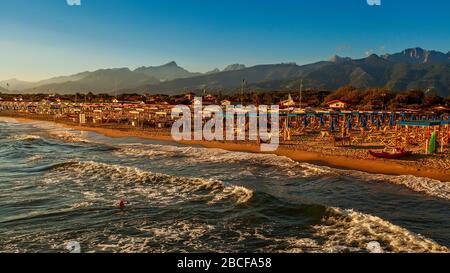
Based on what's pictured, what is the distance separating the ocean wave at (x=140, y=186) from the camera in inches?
719

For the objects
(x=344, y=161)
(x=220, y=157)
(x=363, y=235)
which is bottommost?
(x=363, y=235)

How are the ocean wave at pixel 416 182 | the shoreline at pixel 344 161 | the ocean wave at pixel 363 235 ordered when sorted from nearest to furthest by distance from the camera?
the ocean wave at pixel 363 235 → the ocean wave at pixel 416 182 → the shoreline at pixel 344 161

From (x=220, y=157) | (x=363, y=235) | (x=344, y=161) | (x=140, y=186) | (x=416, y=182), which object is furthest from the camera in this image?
(x=220, y=157)

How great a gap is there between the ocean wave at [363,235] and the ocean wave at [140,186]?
4.42m

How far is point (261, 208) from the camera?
1658 centimetres

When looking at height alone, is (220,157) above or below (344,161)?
below

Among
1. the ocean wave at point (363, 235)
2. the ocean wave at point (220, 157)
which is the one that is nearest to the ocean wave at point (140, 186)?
the ocean wave at point (363, 235)

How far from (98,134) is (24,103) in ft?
228

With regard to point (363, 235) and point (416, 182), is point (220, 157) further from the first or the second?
point (363, 235)

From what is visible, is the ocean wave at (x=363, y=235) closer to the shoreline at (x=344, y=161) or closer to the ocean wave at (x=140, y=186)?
the ocean wave at (x=140, y=186)

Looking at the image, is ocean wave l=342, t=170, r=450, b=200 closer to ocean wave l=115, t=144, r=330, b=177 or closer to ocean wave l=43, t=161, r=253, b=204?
ocean wave l=115, t=144, r=330, b=177

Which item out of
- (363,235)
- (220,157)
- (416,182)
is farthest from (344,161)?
(363,235)

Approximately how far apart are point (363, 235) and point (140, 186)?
11.8 meters

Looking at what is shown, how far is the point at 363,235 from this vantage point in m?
13.2
